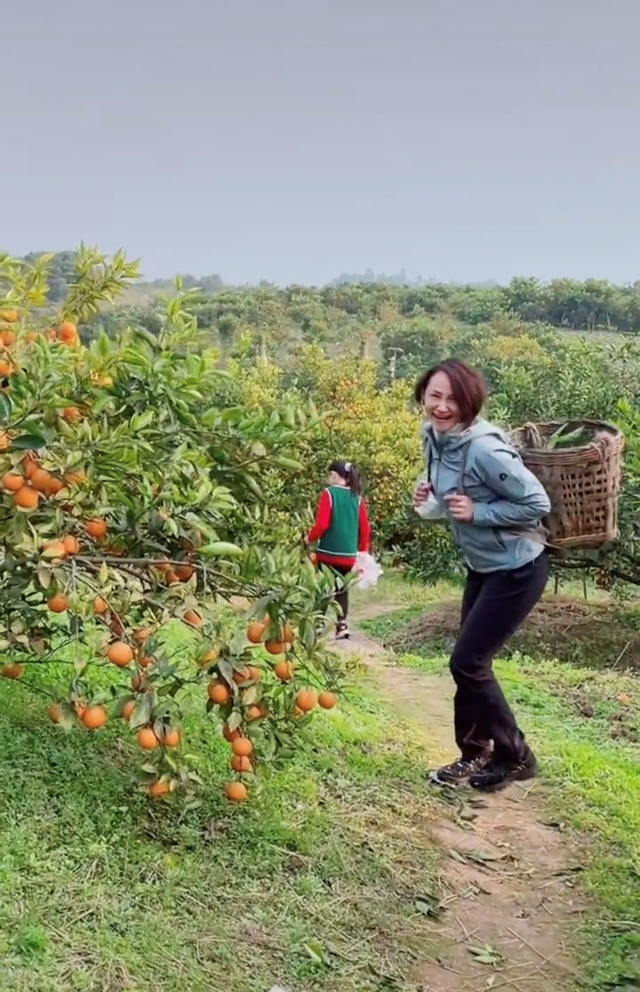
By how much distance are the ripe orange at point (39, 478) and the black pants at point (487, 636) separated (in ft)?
5.68

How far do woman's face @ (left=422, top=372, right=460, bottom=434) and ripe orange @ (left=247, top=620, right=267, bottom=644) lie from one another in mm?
1171

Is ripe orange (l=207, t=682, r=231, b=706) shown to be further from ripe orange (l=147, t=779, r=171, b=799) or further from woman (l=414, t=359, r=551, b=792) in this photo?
woman (l=414, t=359, r=551, b=792)

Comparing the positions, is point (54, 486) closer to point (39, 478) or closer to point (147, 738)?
point (39, 478)

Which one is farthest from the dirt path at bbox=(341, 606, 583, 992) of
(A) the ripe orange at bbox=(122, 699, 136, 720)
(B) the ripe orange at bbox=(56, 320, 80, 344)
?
(B) the ripe orange at bbox=(56, 320, 80, 344)

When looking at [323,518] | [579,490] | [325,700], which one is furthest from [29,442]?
[323,518]

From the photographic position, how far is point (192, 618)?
2.85 meters

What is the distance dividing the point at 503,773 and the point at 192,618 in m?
1.68

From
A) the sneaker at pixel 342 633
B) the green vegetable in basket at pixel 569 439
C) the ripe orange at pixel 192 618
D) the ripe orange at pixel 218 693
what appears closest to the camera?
the ripe orange at pixel 218 693

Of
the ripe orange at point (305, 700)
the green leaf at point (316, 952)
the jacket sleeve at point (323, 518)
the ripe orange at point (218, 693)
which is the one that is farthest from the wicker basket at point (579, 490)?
the jacket sleeve at point (323, 518)

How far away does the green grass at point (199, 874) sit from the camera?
245cm

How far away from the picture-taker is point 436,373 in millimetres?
3523

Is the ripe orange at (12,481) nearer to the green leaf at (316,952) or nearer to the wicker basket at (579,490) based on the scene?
the green leaf at (316,952)

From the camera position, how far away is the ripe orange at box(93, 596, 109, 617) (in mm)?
2665

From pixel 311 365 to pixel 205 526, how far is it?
13146mm
